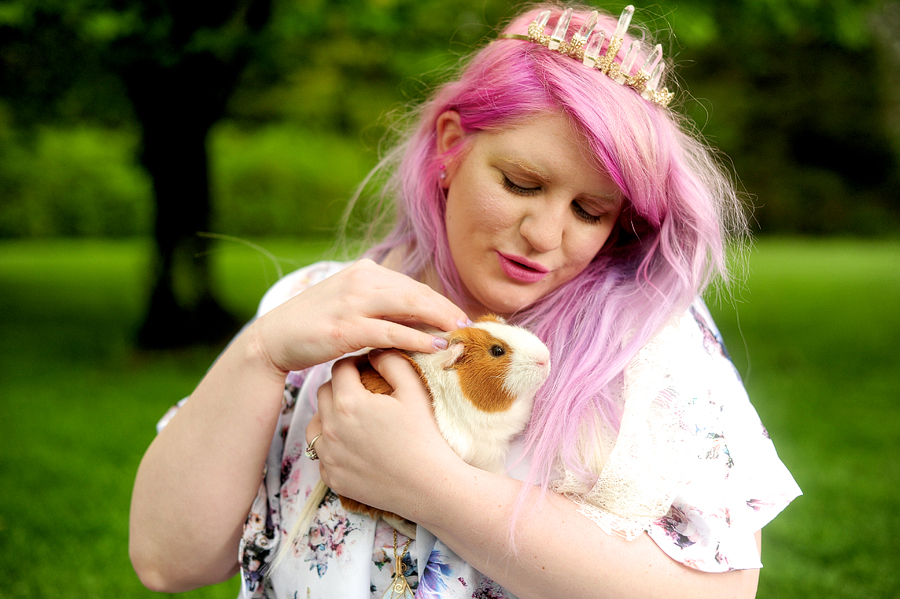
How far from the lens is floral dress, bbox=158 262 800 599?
1367 mm

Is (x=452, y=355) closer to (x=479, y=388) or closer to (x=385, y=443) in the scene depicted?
(x=479, y=388)

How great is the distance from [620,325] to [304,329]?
77 cm

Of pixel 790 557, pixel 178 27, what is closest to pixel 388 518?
pixel 790 557

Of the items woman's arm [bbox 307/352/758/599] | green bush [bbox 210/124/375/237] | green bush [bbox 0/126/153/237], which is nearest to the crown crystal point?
woman's arm [bbox 307/352/758/599]

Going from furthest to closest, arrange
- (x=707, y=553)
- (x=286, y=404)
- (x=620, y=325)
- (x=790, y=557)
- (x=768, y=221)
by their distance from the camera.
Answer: (x=768, y=221) < (x=790, y=557) < (x=286, y=404) < (x=620, y=325) < (x=707, y=553)

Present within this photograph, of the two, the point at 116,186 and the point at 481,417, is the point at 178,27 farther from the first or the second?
the point at 116,186

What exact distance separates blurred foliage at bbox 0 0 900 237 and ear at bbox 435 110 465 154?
39 cm

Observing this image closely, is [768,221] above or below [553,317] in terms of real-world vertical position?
below

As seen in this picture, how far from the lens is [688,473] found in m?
1.39

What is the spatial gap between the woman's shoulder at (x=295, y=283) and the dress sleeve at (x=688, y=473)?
938mm

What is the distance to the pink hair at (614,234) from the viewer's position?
1514 mm

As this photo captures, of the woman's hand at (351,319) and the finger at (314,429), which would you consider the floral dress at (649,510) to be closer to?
the finger at (314,429)

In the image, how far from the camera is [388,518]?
4.98ft

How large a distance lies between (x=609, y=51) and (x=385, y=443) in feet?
3.41
